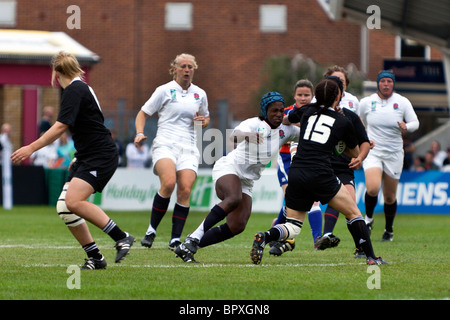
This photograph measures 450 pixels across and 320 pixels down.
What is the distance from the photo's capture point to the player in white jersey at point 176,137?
10828 millimetres

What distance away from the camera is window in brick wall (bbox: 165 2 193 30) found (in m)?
38.3

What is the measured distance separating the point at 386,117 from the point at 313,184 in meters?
4.47

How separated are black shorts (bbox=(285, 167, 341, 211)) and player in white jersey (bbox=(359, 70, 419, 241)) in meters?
3.95

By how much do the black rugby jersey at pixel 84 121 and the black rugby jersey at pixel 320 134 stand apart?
177 cm

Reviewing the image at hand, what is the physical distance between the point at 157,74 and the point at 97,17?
3360 mm

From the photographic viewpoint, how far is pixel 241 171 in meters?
9.48

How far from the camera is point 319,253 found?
1072 cm

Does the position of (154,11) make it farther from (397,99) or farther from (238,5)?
(397,99)

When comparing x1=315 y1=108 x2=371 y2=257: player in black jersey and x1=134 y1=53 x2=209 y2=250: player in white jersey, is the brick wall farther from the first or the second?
x1=315 y1=108 x2=371 y2=257: player in black jersey

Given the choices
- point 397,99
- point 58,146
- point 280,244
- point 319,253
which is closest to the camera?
point 280,244

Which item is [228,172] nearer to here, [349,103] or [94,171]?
[94,171]

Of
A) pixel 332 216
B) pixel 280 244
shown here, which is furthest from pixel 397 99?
pixel 280 244

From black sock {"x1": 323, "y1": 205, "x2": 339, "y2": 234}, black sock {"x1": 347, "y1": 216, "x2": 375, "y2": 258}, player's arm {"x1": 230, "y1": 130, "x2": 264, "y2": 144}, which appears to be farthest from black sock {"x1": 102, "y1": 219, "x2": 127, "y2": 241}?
black sock {"x1": 323, "y1": 205, "x2": 339, "y2": 234}

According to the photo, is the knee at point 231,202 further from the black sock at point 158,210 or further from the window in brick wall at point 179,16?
the window in brick wall at point 179,16
